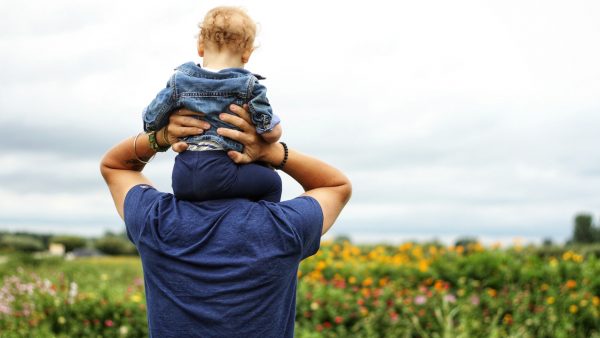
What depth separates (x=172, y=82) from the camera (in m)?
2.12

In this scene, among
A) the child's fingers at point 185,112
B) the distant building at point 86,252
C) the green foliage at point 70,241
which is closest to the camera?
the child's fingers at point 185,112

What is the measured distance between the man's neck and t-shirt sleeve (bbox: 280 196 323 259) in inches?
19.0

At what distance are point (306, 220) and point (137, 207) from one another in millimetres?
556

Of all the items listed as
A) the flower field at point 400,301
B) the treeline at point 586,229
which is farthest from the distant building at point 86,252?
the treeline at point 586,229

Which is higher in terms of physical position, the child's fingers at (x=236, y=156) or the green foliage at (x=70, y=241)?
the child's fingers at (x=236, y=156)

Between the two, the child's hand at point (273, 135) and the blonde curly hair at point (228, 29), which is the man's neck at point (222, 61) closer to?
the blonde curly hair at point (228, 29)

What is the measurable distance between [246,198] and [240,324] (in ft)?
1.29

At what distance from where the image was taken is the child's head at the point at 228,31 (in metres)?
2.11

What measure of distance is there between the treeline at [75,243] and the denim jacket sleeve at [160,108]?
18433 mm

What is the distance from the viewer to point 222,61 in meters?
2.15

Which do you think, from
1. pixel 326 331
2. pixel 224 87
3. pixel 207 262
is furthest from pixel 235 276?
pixel 326 331

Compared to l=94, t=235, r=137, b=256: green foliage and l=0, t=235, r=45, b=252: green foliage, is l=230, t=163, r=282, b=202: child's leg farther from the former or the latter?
l=94, t=235, r=137, b=256: green foliage

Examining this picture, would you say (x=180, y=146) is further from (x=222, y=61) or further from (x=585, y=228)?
(x=585, y=228)

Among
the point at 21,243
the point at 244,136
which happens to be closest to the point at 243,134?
the point at 244,136
